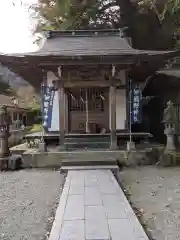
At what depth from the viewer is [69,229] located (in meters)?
4.40

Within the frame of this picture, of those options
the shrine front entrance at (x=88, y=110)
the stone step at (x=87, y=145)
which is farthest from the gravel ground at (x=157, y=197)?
the shrine front entrance at (x=88, y=110)

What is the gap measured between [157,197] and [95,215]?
2.11 metres

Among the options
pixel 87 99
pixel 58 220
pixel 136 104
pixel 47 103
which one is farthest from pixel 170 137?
pixel 58 220

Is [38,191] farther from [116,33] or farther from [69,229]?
[116,33]

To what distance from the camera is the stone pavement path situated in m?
4.19

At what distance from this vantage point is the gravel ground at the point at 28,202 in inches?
189

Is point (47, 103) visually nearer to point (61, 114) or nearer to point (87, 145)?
point (61, 114)

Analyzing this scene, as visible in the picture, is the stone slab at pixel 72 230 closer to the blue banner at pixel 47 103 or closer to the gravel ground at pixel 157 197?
the gravel ground at pixel 157 197

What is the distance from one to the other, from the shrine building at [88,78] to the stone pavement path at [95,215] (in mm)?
4571

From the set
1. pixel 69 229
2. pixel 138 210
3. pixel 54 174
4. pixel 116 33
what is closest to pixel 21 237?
pixel 69 229

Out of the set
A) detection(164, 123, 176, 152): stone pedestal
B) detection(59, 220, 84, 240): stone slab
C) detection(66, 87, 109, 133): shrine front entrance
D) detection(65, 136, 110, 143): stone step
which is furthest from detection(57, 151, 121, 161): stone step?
detection(59, 220, 84, 240): stone slab

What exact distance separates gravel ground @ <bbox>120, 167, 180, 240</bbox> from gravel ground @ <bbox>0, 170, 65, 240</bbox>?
149 centimetres

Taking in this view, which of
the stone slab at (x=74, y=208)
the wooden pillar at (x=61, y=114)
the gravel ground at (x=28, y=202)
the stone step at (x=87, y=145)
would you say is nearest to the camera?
the gravel ground at (x=28, y=202)

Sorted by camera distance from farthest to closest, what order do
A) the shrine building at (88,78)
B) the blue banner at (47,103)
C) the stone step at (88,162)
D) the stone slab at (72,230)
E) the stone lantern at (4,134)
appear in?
the blue banner at (47,103)
the shrine building at (88,78)
the stone lantern at (4,134)
the stone step at (88,162)
the stone slab at (72,230)
